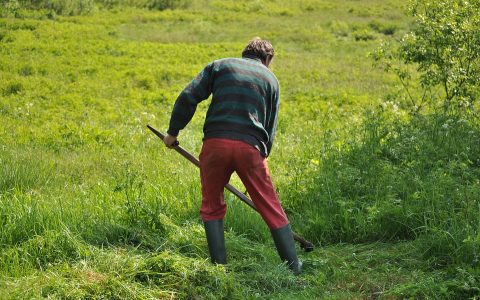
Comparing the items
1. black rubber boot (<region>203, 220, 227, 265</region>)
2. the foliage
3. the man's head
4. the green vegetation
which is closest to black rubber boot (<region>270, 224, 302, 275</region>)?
the green vegetation

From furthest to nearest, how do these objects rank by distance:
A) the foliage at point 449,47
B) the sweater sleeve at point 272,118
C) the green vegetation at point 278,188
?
1. the foliage at point 449,47
2. the sweater sleeve at point 272,118
3. the green vegetation at point 278,188

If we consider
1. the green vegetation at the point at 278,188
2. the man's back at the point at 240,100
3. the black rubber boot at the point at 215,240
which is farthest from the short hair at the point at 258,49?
the green vegetation at the point at 278,188

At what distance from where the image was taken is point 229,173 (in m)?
5.66

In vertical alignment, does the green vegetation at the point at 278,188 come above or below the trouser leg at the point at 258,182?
below

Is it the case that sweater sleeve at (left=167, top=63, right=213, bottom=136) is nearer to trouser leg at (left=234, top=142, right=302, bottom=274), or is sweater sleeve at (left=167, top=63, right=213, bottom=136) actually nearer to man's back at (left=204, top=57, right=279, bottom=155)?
man's back at (left=204, top=57, right=279, bottom=155)

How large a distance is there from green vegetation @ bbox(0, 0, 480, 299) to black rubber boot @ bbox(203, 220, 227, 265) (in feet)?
0.48

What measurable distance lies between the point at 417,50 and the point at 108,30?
55.0ft

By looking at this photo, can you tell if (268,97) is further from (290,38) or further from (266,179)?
(290,38)

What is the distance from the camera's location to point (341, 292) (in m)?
5.41

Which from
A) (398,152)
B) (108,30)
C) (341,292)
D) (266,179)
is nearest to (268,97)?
(266,179)

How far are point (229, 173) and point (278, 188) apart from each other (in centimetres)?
227

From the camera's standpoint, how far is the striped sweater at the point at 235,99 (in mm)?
5512

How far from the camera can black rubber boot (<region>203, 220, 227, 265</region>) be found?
18.5ft

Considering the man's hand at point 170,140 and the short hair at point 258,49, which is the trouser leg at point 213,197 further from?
the short hair at point 258,49
